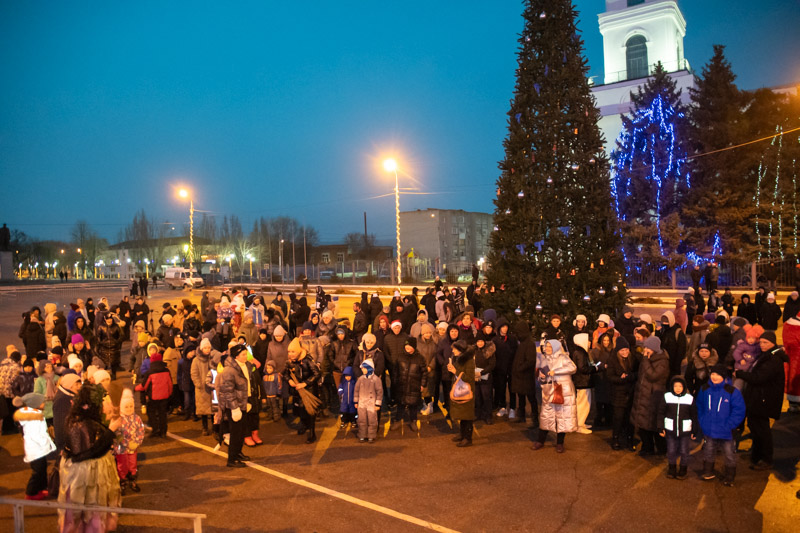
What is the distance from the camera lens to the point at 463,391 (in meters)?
7.80

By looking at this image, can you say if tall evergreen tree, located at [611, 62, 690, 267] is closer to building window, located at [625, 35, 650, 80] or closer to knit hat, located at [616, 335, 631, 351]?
building window, located at [625, 35, 650, 80]

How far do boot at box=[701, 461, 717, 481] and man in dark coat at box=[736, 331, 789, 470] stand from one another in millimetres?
695

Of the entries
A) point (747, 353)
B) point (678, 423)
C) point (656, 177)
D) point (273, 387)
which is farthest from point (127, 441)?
point (656, 177)

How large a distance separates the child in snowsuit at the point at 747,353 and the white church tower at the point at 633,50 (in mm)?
33352

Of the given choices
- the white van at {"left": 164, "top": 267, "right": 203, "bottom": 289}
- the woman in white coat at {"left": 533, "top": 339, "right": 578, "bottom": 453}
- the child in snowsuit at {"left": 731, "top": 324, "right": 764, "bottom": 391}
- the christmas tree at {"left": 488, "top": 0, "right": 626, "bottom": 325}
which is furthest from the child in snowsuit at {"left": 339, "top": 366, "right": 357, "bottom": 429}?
the white van at {"left": 164, "top": 267, "right": 203, "bottom": 289}

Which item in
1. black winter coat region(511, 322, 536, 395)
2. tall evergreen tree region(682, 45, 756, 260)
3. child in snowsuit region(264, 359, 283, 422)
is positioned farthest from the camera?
tall evergreen tree region(682, 45, 756, 260)

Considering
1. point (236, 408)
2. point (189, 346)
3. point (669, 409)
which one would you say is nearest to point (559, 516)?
point (669, 409)

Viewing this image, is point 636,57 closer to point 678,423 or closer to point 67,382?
point 678,423

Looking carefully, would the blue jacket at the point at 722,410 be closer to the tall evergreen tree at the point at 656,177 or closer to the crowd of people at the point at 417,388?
the crowd of people at the point at 417,388

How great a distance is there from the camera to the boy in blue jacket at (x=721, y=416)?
623 cm

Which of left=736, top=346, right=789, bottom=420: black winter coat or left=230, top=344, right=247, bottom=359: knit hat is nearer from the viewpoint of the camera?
left=736, top=346, right=789, bottom=420: black winter coat

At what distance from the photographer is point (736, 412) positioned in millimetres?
6207

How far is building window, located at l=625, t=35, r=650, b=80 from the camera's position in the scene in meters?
39.8

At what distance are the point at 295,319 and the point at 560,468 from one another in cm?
909
